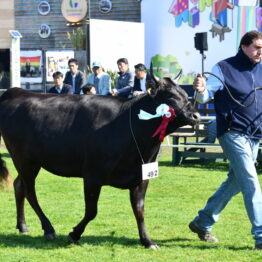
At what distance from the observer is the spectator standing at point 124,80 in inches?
567

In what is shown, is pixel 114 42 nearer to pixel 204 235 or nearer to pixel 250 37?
pixel 204 235

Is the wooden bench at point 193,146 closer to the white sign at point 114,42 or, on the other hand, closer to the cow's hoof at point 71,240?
the cow's hoof at point 71,240

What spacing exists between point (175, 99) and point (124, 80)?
27.7 ft

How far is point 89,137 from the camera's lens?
651cm

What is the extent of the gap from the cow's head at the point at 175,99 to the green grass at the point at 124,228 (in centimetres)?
127

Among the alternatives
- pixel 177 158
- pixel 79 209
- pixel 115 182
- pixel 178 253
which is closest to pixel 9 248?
pixel 115 182

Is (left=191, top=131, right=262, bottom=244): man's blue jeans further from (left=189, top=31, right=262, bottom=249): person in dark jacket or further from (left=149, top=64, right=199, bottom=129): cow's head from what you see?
(left=149, top=64, right=199, bottom=129): cow's head

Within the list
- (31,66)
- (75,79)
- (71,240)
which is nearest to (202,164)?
(75,79)

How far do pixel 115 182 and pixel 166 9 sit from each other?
906 inches

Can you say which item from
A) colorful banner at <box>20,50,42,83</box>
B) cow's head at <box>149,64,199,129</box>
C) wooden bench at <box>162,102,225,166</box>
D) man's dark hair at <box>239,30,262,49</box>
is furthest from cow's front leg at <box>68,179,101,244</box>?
colorful banner at <box>20,50,42,83</box>

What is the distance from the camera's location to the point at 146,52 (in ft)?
97.2

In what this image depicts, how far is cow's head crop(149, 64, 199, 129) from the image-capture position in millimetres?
6316

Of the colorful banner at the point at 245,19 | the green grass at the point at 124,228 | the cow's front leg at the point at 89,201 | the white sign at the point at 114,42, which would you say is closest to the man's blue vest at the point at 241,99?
the green grass at the point at 124,228

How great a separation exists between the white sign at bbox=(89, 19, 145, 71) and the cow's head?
20.2 meters
